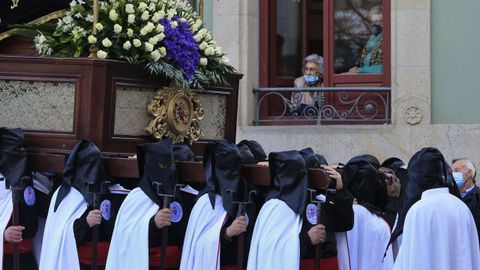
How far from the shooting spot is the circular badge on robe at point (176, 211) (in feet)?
30.8

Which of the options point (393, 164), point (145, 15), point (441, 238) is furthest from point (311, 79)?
point (441, 238)

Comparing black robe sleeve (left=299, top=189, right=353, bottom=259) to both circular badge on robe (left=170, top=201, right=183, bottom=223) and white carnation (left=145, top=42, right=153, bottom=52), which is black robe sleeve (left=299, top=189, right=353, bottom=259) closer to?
circular badge on robe (left=170, top=201, right=183, bottom=223)

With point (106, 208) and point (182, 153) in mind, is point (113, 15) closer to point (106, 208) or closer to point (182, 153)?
point (182, 153)

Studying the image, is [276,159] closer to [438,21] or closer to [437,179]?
[437,179]

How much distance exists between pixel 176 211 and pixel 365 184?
1478 mm

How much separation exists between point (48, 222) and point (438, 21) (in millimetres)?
6051

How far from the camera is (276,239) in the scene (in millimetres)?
8758

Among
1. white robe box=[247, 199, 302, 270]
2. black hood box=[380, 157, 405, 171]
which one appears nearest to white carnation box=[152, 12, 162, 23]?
white robe box=[247, 199, 302, 270]

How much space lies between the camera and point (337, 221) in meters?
9.00

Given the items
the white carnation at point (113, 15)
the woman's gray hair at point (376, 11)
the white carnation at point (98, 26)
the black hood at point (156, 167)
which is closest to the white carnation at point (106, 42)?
the white carnation at point (98, 26)

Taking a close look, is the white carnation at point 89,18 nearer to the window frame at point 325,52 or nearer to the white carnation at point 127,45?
the white carnation at point 127,45

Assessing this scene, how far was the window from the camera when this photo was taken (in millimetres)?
14547

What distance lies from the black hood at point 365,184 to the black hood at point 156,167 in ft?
4.33

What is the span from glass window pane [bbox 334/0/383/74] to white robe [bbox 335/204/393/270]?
5.22 meters
